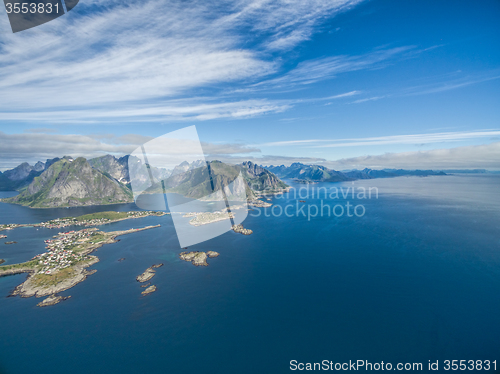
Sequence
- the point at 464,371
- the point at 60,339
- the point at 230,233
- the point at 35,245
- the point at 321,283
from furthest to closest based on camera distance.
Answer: the point at 230,233
the point at 35,245
the point at 321,283
the point at 60,339
the point at 464,371

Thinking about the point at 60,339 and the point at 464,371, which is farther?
the point at 60,339

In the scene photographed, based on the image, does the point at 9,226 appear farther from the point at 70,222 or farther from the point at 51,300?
the point at 51,300

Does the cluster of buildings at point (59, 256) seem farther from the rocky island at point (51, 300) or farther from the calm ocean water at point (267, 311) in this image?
the rocky island at point (51, 300)

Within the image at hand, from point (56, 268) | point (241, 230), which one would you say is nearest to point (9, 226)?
point (56, 268)

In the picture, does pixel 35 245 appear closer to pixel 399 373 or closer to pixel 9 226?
pixel 9 226


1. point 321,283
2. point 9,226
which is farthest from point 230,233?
point 9,226

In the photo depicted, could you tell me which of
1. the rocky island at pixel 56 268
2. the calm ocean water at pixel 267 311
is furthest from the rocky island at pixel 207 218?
the rocky island at pixel 56 268

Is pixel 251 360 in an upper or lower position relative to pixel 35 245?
lower

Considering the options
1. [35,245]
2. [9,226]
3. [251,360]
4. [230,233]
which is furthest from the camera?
[9,226]
